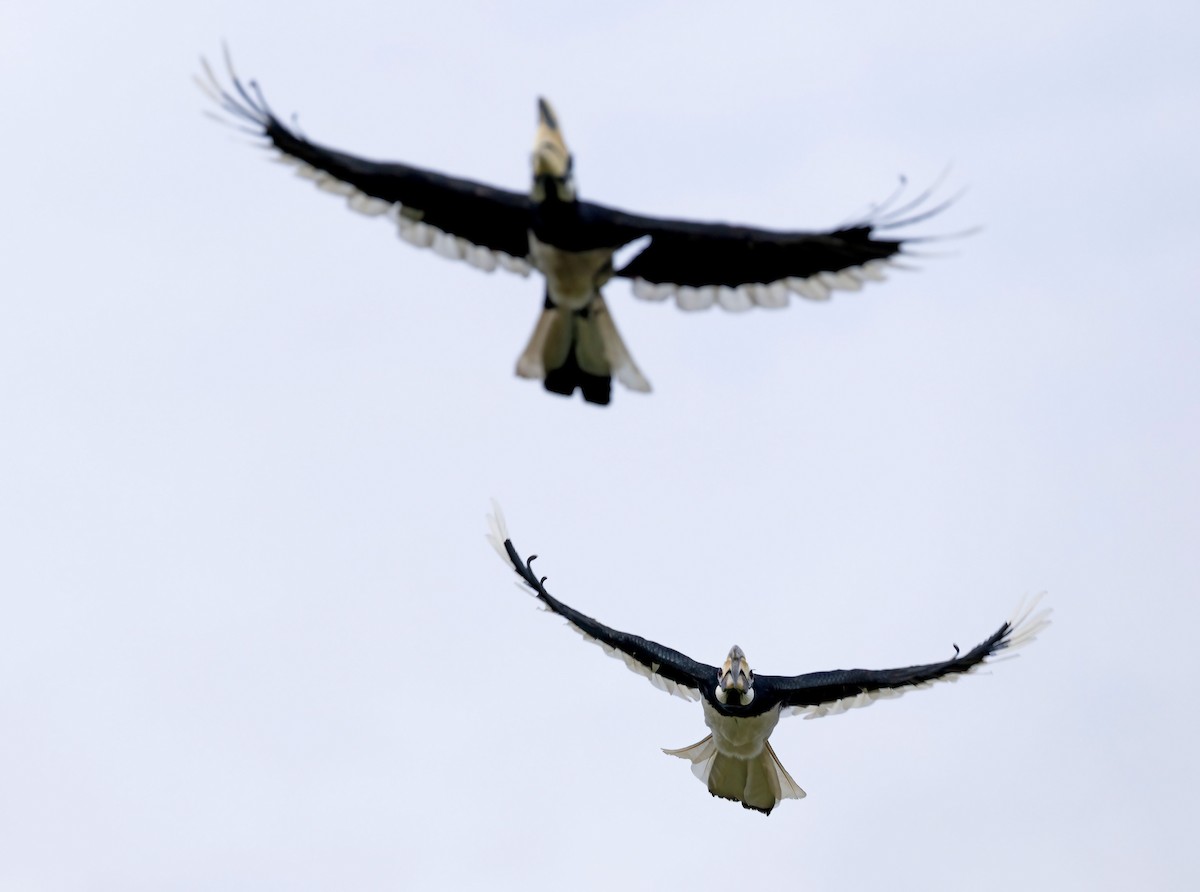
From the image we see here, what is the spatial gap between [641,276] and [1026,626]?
7.85 metres

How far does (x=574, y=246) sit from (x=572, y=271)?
31cm

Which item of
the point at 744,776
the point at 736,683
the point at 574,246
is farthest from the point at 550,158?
the point at 744,776

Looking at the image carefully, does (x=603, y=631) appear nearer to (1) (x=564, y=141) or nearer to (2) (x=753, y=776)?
(2) (x=753, y=776)

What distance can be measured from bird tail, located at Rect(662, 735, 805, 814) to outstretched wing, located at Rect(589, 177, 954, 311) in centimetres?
789

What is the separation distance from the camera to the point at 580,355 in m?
24.1

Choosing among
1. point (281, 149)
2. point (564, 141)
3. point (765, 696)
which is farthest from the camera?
point (765, 696)

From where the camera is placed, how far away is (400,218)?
82.6 ft

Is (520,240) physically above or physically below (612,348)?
above

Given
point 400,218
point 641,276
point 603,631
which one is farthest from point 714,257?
point 603,631

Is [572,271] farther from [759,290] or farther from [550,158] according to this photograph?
[759,290]

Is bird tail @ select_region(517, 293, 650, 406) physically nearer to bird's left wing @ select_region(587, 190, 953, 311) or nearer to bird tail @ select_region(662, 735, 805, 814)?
bird's left wing @ select_region(587, 190, 953, 311)

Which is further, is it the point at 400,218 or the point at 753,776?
the point at 753,776

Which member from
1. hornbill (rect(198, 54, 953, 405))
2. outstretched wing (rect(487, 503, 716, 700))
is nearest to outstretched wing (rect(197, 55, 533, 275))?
hornbill (rect(198, 54, 953, 405))

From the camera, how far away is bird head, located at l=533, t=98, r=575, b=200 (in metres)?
22.7
